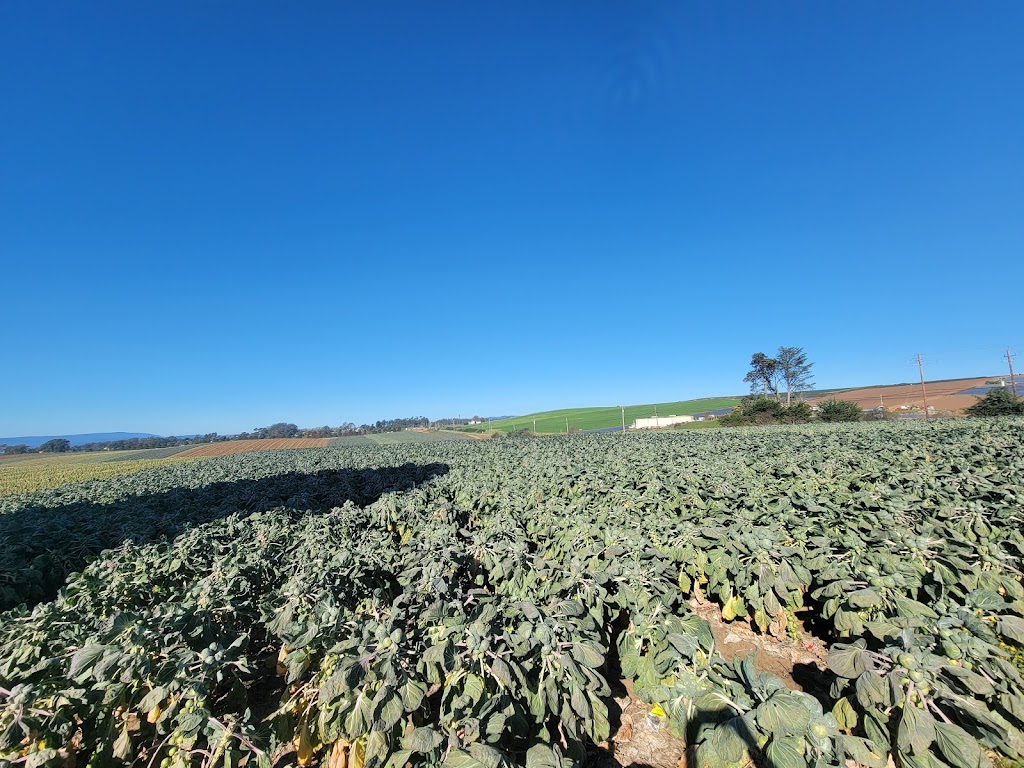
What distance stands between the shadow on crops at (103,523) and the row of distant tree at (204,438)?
8040 centimetres

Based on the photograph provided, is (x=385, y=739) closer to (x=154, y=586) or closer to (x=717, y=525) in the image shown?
(x=154, y=586)

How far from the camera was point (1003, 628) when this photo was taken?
2447 mm

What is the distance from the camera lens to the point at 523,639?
252 centimetres

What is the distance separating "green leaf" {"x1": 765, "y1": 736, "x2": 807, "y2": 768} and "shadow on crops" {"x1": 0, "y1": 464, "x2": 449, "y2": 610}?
6.24m

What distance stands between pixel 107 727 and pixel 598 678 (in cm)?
270

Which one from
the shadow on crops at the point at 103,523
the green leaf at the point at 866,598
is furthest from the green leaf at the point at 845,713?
the shadow on crops at the point at 103,523

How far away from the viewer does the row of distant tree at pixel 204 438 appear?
3182 inches

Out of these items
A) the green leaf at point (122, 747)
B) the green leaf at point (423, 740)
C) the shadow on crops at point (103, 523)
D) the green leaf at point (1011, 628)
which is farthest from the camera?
the shadow on crops at point (103, 523)

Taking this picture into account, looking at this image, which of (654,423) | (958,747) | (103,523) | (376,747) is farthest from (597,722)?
(654,423)

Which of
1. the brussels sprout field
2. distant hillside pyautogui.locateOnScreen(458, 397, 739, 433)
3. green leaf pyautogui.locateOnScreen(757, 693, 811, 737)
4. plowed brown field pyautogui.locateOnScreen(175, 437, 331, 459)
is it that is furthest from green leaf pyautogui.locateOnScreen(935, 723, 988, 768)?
distant hillside pyautogui.locateOnScreen(458, 397, 739, 433)

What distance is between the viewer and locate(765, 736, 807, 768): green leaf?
1.60 metres

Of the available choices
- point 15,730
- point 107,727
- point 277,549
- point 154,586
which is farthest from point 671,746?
point 154,586

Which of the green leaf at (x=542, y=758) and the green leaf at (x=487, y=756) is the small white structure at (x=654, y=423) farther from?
the green leaf at (x=487, y=756)

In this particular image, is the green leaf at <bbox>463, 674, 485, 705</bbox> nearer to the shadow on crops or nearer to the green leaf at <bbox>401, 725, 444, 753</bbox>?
the green leaf at <bbox>401, 725, 444, 753</bbox>
